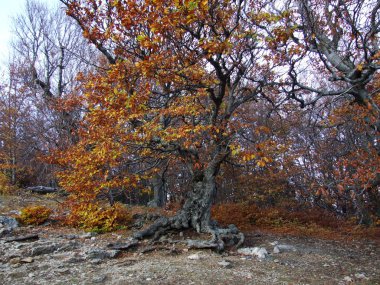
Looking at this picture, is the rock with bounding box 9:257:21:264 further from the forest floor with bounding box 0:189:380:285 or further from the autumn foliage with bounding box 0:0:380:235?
the autumn foliage with bounding box 0:0:380:235

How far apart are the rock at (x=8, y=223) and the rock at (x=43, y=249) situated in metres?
2.24

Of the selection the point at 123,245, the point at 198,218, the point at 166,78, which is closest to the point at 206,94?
the point at 166,78

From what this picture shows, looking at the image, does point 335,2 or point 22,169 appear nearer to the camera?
point 335,2

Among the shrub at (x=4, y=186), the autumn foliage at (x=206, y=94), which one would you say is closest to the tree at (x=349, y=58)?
the autumn foliage at (x=206, y=94)

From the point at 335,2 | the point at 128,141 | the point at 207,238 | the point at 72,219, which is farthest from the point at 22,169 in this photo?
the point at 335,2

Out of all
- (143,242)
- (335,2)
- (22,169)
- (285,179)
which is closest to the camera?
(335,2)

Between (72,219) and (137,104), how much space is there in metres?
4.06

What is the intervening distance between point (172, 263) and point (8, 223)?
214 inches

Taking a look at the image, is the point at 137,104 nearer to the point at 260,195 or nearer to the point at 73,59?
the point at 260,195

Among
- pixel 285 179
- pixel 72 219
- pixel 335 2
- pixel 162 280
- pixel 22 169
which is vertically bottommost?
pixel 162 280

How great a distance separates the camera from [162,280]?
485cm

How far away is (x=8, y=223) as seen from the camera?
8695mm

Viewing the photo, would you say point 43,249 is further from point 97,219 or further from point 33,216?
point 33,216

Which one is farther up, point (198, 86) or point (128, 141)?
point (198, 86)
